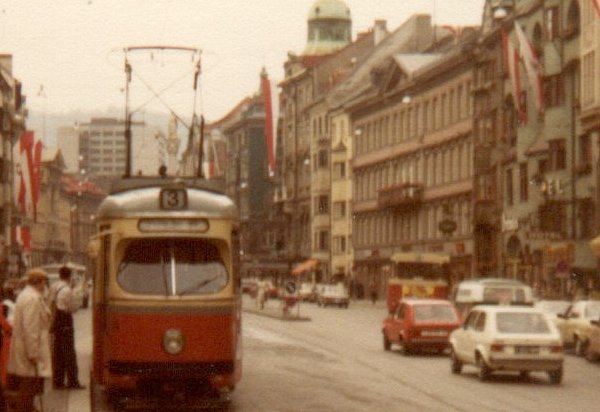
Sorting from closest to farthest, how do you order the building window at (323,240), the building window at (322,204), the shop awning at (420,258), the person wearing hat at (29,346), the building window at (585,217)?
the person wearing hat at (29,346) → the building window at (585,217) → the shop awning at (420,258) → the building window at (323,240) → the building window at (322,204)

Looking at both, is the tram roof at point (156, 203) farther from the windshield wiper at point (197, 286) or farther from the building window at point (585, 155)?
the building window at point (585, 155)

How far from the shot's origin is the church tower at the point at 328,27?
15350cm

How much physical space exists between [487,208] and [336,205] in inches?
1876

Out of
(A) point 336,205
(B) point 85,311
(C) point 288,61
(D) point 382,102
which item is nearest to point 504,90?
(B) point 85,311

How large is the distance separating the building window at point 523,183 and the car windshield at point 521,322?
4742 cm

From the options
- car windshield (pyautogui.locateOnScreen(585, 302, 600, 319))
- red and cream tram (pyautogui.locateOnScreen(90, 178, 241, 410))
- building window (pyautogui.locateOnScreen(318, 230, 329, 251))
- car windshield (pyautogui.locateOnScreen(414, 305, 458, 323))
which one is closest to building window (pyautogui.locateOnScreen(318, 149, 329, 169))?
building window (pyautogui.locateOnScreen(318, 230, 329, 251))

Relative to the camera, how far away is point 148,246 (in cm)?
2336

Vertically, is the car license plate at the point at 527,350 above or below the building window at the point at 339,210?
below

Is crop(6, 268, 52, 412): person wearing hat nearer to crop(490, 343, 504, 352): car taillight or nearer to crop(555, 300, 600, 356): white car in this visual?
crop(490, 343, 504, 352): car taillight

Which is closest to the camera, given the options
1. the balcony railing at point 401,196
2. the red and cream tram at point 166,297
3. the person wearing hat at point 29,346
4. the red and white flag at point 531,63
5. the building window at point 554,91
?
the person wearing hat at point 29,346

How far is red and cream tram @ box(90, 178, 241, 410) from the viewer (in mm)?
22875

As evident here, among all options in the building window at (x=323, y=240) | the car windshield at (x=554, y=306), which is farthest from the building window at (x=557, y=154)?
the building window at (x=323, y=240)

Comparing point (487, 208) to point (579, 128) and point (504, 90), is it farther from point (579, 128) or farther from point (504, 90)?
point (579, 128)

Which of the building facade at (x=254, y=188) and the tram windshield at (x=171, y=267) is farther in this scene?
the building facade at (x=254, y=188)
